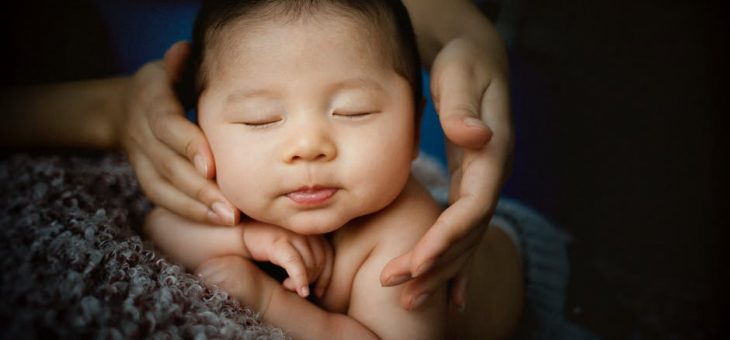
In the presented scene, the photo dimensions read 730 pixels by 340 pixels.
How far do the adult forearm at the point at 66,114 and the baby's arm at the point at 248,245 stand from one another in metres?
0.19

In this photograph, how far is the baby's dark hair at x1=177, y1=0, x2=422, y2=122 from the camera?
19.1 inches

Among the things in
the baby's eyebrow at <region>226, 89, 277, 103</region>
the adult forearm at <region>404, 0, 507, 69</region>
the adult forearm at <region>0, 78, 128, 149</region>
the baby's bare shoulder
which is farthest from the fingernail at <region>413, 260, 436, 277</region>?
the adult forearm at <region>0, 78, 128, 149</region>

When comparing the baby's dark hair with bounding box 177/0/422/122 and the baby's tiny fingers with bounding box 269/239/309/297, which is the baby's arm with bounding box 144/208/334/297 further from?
the baby's dark hair with bounding box 177/0/422/122

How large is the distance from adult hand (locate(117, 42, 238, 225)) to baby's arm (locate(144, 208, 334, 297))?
0.03 metres

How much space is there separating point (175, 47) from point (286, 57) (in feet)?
0.83

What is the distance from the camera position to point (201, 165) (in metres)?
0.52

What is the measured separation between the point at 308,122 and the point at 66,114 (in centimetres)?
44

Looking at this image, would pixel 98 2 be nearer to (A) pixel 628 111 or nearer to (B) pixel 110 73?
(B) pixel 110 73

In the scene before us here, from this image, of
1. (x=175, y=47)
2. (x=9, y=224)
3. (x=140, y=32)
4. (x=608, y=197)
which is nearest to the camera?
(x=9, y=224)

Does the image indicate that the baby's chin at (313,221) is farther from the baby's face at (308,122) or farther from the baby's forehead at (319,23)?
the baby's forehead at (319,23)

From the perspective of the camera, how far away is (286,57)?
463 mm

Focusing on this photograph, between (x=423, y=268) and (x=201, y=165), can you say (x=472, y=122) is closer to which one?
(x=423, y=268)

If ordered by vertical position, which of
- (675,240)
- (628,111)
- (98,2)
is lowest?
(675,240)

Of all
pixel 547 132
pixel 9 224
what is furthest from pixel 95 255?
pixel 547 132
